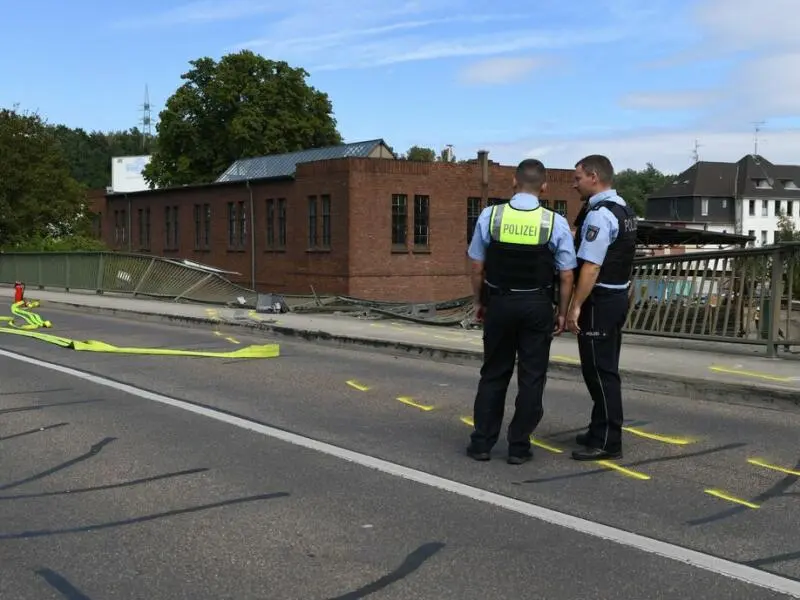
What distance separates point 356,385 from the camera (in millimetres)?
9719

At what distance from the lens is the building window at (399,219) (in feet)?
125

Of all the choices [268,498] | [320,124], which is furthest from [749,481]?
[320,124]

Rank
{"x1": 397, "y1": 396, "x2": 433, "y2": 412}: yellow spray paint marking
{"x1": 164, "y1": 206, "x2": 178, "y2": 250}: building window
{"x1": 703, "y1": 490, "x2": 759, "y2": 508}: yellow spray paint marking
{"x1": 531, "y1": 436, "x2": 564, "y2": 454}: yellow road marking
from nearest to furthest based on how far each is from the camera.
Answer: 1. {"x1": 703, "y1": 490, "x2": 759, "y2": 508}: yellow spray paint marking
2. {"x1": 531, "y1": 436, "x2": 564, "y2": 454}: yellow road marking
3. {"x1": 397, "y1": 396, "x2": 433, "y2": 412}: yellow spray paint marking
4. {"x1": 164, "y1": 206, "x2": 178, "y2": 250}: building window

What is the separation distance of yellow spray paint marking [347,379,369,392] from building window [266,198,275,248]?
32.4m

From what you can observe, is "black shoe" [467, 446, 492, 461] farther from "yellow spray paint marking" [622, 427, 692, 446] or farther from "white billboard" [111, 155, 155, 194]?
"white billboard" [111, 155, 155, 194]

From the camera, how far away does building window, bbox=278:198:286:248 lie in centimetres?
4109

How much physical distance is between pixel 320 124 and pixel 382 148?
22173mm

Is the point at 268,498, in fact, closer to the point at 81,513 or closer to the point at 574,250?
the point at 81,513

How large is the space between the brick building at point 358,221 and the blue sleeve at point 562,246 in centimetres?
3092

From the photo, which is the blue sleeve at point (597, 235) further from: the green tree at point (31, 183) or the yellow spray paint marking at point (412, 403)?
the green tree at point (31, 183)

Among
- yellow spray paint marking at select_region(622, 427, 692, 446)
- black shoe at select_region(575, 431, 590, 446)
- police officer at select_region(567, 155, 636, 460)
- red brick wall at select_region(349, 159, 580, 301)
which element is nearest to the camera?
police officer at select_region(567, 155, 636, 460)

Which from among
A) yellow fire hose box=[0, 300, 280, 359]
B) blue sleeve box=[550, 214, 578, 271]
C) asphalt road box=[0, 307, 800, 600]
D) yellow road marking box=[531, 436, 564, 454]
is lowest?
asphalt road box=[0, 307, 800, 600]

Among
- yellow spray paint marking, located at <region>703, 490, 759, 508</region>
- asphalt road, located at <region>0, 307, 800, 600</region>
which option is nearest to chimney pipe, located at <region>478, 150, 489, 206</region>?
asphalt road, located at <region>0, 307, 800, 600</region>

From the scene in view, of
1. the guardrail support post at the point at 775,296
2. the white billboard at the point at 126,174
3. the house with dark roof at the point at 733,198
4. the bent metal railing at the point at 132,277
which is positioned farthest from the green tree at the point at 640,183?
the guardrail support post at the point at 775,296
